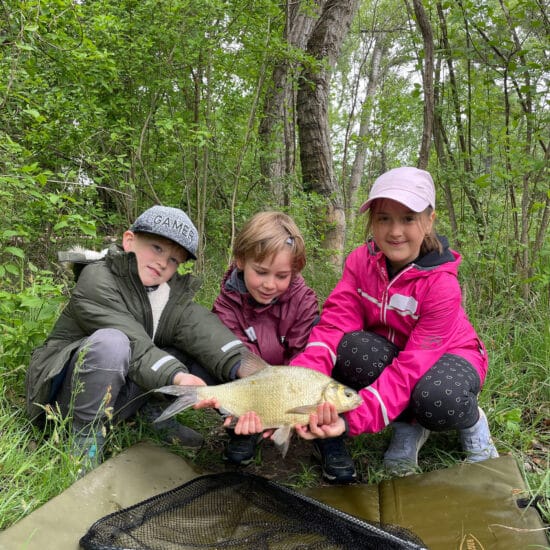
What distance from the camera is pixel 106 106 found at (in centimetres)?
413

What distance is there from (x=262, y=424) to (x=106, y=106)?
323cm

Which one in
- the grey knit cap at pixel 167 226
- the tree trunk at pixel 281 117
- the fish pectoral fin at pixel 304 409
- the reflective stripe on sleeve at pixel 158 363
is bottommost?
the fish pectoral fin at pixel 304 409

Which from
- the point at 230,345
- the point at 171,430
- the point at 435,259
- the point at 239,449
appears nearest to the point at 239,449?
the point at 239,449

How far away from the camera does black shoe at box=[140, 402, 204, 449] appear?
8.25ft

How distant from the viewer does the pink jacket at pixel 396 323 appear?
2156 millimetres

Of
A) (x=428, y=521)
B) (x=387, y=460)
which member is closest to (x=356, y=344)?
(x=387, y=460)

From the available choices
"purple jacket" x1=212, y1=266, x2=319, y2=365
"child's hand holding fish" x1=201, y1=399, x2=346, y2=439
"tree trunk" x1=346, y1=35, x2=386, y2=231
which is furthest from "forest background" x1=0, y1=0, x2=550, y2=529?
"tree trunk" x1=346, y1=35, x2=386, y2=231

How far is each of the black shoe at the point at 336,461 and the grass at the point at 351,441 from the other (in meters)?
0.10

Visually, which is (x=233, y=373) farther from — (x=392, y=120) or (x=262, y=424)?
(x=392, y=120)

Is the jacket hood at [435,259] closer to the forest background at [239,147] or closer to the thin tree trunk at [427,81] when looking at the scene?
the forest background at [239,147]

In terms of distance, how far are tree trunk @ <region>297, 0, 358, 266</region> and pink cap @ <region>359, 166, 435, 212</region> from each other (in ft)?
10.2

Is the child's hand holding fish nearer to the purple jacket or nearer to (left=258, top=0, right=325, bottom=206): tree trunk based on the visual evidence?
the purple jacket

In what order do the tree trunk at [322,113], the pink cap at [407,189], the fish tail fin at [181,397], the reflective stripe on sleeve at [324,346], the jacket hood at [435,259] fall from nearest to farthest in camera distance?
1. the fish tail fin at [181,397]
2. the pink cap at [407,189]
3. the jacket hood at [435,259]
4. the reflective stripe on sleeve at [324,346]
5. the tree trunk at [322,113]

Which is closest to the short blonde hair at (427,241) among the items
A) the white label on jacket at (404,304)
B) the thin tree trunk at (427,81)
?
the white label on jacket at (404,304)
